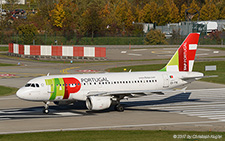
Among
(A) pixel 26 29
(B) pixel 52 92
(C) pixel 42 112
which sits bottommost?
(C) pixel 42 112

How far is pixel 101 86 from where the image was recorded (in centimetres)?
3981

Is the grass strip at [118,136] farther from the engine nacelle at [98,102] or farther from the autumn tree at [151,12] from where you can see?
the autumn tree at [151,12]

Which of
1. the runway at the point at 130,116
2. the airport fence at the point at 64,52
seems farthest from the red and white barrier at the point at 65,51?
the runway at the point at 130,116

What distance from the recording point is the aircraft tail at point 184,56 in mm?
45000

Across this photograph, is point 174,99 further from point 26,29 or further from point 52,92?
point 26,29

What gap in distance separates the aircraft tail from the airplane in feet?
0.38

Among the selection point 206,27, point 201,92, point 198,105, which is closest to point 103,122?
point 198,105

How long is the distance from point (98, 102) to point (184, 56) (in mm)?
13519

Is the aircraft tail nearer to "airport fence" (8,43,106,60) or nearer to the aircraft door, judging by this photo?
the aircraft door

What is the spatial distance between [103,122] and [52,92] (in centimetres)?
635

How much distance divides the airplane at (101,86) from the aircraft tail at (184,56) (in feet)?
0.38

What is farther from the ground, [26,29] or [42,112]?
[26,29]

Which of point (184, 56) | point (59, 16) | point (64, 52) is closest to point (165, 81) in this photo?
point (184, 56)

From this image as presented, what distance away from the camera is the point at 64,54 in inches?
3939
